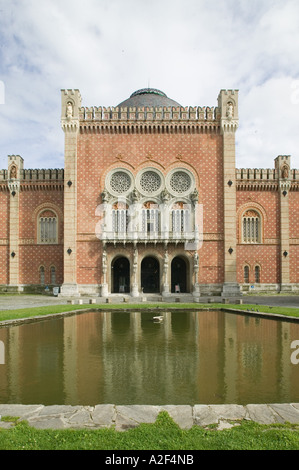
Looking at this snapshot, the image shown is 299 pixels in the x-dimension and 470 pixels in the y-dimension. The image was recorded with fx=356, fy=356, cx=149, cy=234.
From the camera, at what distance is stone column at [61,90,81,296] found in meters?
33.2

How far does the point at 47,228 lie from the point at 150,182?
11532 millimetres

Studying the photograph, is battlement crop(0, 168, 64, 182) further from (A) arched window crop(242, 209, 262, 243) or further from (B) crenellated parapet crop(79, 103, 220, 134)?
(A) arched window crop(242, 209, 262, 243)

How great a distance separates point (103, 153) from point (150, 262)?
1171 centimetres

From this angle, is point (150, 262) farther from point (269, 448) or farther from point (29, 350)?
point (269, 448)

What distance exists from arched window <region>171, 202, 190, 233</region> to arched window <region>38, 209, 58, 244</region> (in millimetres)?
12027

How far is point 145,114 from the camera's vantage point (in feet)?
113

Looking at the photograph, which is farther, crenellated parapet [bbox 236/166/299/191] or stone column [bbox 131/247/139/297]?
crenellated parapet [bbox 236/166/299/191]

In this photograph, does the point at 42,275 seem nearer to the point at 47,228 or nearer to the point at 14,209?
the point at 47,228

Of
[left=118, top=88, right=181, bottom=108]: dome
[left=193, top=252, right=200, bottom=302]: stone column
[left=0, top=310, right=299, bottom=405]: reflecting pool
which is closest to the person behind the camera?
[left=0, top=310, right=299, bottom=405]: reflecting pool
